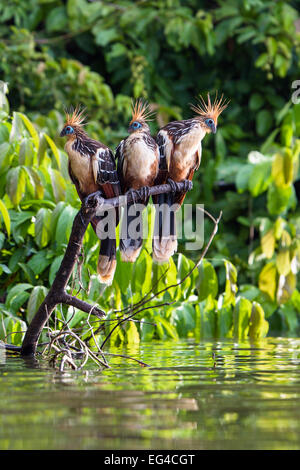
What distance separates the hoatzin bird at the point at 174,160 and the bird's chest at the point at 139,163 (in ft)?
0.49

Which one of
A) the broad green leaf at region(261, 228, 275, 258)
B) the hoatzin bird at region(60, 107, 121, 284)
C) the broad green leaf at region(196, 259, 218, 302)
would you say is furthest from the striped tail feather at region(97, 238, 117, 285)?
the broad green leaf at region(261, 228, 275, 258)

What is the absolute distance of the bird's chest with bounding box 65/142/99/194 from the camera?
2.84 metres

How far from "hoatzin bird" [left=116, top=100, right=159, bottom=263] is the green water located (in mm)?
458

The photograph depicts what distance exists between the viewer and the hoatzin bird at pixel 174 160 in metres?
2.85

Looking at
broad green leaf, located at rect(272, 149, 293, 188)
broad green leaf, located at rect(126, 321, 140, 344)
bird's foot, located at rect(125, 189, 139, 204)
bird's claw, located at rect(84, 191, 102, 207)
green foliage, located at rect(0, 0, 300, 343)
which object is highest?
green foliage, located at rect(0, 0, 300, 343)

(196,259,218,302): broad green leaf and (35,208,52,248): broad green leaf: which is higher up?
(35,208,52,248): broad green leaf

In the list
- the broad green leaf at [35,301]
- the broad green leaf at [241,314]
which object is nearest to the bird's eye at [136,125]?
the broad green leaf at [35,301]

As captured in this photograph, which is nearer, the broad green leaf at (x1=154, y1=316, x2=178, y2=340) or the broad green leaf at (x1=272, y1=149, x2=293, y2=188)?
the broad green leaf at (x1=154, y1=316, x2=178, y2=340)

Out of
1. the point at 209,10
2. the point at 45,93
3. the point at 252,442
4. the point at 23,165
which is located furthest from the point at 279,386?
the point at 209,10

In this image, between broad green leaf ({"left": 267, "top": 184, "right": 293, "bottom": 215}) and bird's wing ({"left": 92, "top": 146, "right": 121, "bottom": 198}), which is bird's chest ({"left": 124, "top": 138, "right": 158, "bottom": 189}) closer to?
bird's wing ({"left": 92, "top": 146, "right": 121, "bottom": 198})

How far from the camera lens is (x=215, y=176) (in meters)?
7.59

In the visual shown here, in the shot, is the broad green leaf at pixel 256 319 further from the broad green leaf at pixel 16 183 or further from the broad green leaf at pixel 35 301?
the broad green leaf at pixel 16 183

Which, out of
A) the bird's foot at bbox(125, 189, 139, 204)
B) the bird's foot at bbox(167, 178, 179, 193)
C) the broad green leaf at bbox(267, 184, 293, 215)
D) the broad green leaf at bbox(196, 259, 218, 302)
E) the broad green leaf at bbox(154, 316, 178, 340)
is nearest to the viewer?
the bird's foot at bbox(125, 189, 139, 204)
